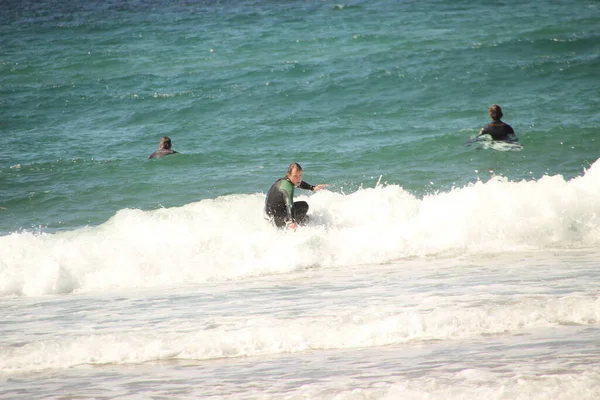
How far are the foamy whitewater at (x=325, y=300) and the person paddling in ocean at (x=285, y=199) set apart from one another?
0.72 ft

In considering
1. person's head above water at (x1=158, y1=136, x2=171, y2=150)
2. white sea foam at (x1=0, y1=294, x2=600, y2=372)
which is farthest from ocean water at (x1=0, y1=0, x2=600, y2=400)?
person's head above water at (x1=158, y1=136, x2=171, y2=150)

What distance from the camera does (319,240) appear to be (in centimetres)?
1072

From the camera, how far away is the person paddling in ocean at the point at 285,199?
10773 mm

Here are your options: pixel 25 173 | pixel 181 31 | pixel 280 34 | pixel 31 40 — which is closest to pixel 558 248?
pixel 25 173

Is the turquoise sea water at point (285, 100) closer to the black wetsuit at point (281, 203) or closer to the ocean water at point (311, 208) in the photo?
the ocean water at point (311, 208)

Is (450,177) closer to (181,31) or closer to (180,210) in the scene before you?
(180,210)

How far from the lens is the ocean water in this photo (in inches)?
254

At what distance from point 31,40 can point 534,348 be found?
1114 inches

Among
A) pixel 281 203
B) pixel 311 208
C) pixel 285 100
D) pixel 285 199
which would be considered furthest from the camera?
pixel 285 100

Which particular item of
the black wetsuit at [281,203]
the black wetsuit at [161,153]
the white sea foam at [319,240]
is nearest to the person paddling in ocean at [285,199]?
the black wetsuit at [281,203]

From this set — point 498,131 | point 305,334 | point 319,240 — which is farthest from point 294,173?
point 498,131

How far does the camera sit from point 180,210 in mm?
13367

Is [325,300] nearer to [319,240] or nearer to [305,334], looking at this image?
[305,334]

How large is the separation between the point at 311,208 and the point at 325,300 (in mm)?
4425
